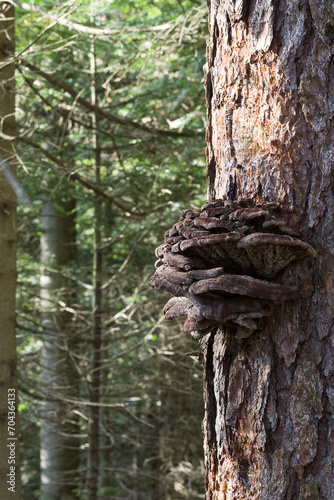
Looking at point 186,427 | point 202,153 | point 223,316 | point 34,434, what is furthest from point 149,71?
point 34,434

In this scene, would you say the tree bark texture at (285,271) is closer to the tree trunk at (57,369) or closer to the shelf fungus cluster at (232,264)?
the shelf fungus cluster at (232,264)

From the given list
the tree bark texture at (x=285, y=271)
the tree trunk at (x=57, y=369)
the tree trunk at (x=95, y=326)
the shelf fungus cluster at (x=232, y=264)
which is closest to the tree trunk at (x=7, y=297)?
the tree trunk at (x=95, y=326)

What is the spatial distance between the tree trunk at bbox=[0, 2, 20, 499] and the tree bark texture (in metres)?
2.60

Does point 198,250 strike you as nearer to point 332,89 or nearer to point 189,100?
point 332,89

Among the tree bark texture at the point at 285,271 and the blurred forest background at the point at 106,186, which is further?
the blurred forest background at the point at 106,186

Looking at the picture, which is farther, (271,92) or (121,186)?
(121,186)

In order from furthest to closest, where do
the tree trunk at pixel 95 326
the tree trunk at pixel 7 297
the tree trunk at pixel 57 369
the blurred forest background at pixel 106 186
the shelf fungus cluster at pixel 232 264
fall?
the tree trunk at pixel 57 369, the tree trunk at pixel 95 326, the blurred forest background at pixel 106 186, the tree trunk at pixel 7 297, the shelf fungus cluster at pixel 232 264

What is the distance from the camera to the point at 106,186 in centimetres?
600

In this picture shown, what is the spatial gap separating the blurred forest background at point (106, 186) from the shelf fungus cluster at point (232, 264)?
272 cm

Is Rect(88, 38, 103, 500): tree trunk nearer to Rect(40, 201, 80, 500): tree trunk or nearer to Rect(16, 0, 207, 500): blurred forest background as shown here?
Rect(16, 0, 207, 500): blurred forest background

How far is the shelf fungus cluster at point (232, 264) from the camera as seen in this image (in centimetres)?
127

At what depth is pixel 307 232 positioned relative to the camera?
137cm

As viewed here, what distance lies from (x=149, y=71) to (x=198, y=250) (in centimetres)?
534

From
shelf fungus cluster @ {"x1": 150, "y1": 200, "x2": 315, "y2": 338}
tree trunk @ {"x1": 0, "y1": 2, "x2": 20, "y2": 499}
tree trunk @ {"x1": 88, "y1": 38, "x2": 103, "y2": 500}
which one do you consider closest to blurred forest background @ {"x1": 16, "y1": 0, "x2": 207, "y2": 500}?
tree trunk @ {"x1": 88, "y1": 38, "x2": 103, "y2": 500}
